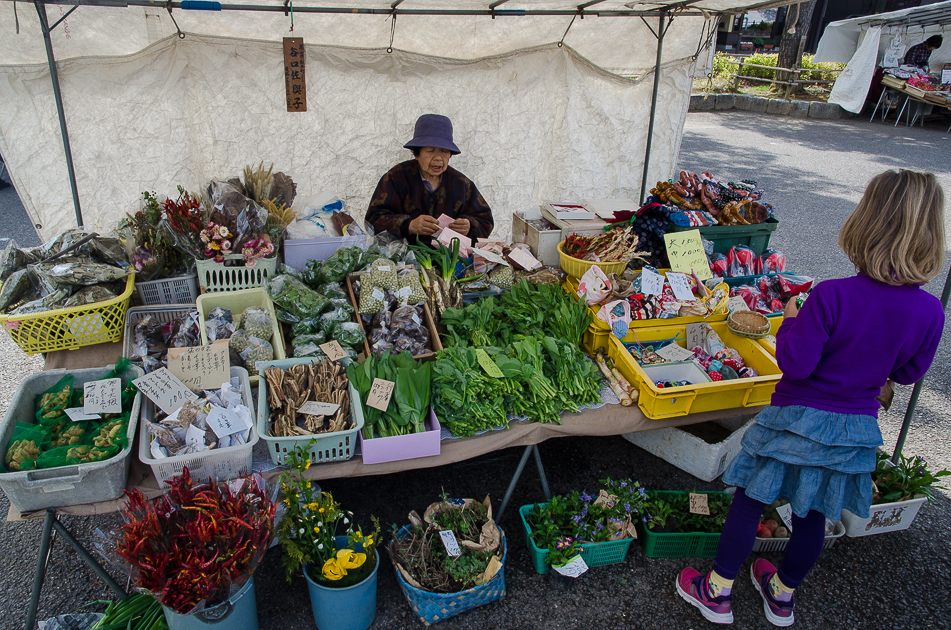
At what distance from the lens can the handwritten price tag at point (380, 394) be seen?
2.25m

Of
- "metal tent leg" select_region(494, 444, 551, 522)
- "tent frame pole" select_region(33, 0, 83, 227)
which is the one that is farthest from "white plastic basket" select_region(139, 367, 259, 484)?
"tent frame pole" select_region(33, 0, 83, 227)

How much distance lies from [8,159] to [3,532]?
2535mm

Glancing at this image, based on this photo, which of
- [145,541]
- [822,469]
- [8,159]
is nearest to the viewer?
[145,541]

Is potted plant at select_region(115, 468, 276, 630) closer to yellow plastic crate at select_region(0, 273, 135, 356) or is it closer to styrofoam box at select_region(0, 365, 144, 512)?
styrofoam box at select_region(0, 365, 144, 512)

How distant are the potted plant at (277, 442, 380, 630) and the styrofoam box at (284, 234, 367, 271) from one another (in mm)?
1315

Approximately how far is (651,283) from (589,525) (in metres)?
1.23

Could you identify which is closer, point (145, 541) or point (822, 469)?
point (145, 541)

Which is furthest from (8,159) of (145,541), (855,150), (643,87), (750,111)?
(750,111)

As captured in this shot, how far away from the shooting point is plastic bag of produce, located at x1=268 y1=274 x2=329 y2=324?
2732 millimetres

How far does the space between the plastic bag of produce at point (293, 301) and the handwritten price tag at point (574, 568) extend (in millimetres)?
1637

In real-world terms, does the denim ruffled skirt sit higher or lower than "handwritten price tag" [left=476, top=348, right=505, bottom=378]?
lower

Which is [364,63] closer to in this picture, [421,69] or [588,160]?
[421,69]

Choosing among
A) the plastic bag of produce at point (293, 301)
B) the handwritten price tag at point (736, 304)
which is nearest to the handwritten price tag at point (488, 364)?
the plastic bag of produce at point (293, 301)

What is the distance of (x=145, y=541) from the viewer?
1.75m
